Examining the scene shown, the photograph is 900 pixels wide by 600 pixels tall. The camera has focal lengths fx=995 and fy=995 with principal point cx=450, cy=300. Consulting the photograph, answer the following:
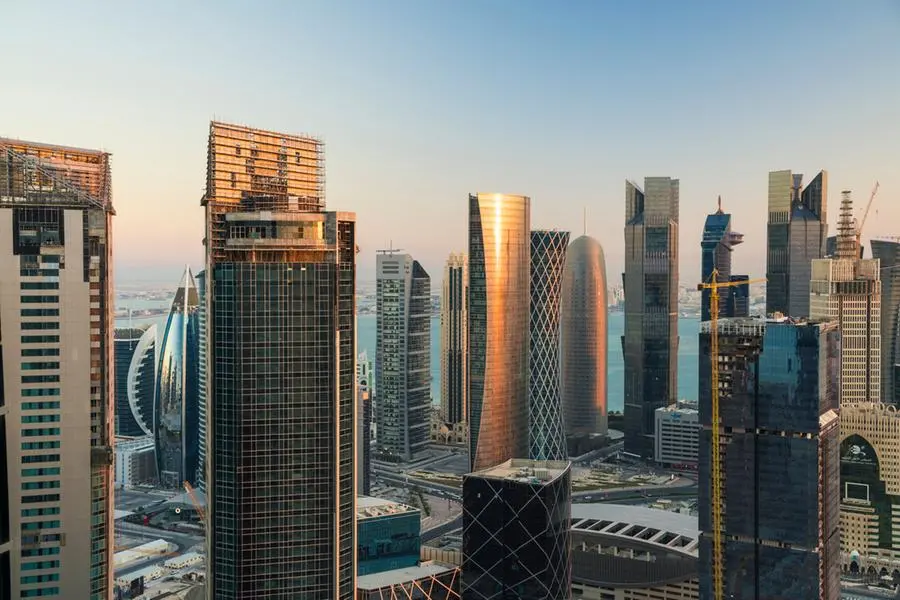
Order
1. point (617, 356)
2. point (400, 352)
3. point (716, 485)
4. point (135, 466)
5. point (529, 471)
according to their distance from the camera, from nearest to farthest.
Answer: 1. point (529, 471)
2. point (716, 485)
3. point (135, 466)
4. point (400, 352)
5. point (617, 356)

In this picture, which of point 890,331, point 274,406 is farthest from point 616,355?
point 274,406

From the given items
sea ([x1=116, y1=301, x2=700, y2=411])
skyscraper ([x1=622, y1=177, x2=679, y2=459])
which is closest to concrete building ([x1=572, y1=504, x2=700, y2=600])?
skyscraper ([x1=622, y1=177, x2=679, y2=459])

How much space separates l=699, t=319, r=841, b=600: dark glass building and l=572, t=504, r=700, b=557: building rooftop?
5.90 m

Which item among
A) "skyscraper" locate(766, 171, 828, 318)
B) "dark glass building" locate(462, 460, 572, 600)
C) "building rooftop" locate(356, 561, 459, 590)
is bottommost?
"building rooftop" locate(356, 561, 459, 590)

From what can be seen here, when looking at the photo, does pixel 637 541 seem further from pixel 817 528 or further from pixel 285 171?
pixel 285 171

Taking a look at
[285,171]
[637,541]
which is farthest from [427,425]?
[285,171]

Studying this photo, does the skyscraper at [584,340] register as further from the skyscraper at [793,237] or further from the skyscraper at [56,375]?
the skyscraper at [56,375]

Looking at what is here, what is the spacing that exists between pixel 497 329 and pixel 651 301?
1081 inches

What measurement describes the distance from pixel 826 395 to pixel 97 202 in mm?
21613

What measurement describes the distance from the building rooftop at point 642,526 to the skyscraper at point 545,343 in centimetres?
879

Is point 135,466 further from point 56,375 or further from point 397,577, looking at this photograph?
point 56,375

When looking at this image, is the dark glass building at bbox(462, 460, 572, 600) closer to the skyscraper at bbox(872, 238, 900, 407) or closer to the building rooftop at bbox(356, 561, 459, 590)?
the building rooftop at bbox(356, 561, 459, 590)

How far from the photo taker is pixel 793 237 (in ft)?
245

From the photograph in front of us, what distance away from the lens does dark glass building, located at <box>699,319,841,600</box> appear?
29.4m
